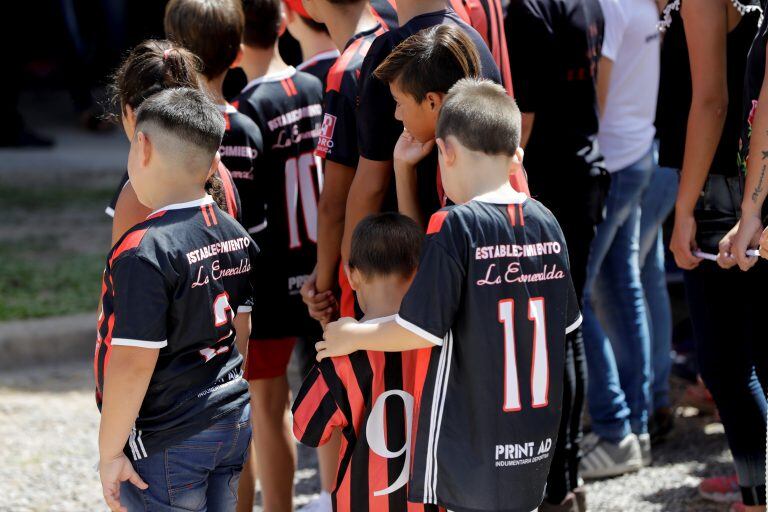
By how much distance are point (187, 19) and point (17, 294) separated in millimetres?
3272

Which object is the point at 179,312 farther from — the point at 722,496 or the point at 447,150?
the point at 722,496

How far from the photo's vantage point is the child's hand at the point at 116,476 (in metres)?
2.38

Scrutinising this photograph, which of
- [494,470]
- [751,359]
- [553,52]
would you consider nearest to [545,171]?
[553,52]

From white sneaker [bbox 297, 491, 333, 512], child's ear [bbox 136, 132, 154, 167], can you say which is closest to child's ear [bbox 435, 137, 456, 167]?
child's ear [bbox 136, 132, 154, 167]

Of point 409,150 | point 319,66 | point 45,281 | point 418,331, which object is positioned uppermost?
point 319,66

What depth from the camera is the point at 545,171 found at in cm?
354

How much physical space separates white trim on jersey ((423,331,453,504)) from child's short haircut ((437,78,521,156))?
1.42 ft

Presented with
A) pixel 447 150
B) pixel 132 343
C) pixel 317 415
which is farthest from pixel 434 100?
pixel 132 343

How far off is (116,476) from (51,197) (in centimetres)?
620

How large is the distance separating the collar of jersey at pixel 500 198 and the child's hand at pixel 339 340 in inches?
16.5

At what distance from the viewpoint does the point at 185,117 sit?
244cm

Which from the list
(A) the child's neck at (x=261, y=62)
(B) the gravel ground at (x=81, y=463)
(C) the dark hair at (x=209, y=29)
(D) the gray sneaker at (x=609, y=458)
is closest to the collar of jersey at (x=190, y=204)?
(C) the dark hair at (x=209, y=29)

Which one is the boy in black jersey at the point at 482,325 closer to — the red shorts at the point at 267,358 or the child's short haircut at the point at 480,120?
the child's short haircut at the point at 480,120

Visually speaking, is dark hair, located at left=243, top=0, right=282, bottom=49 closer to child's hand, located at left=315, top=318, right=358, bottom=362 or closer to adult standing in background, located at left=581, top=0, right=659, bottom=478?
adult standing in background, located at left=581, top=0, right=659, bottom=478
